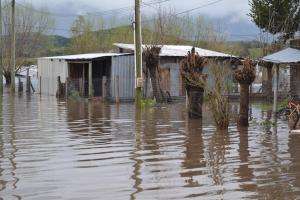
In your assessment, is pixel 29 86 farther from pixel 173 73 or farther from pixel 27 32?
pixel 27 32

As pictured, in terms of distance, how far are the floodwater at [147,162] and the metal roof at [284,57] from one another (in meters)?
2.24

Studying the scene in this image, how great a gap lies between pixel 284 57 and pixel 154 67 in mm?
13158

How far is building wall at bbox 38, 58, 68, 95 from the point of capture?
42844 mm

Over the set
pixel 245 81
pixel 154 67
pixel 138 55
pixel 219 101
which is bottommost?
pixel 219 101

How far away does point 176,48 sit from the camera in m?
41.6

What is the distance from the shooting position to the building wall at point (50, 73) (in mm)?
42844

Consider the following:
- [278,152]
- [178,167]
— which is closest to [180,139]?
[278,152]

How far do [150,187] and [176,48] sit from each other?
33.0m

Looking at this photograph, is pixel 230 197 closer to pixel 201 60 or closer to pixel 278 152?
pixel 278 152

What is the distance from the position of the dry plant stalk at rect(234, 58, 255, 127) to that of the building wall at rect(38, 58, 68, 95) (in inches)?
975

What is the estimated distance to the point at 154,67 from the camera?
33844 mm

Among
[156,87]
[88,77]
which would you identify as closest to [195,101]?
[156,87]

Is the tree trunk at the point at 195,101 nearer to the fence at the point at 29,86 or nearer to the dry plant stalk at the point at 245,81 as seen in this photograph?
the dry plant stalk at the point at 245,81

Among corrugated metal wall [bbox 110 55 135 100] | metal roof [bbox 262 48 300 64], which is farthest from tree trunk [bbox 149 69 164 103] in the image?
metal roof [bbox 262 48 300 64]
